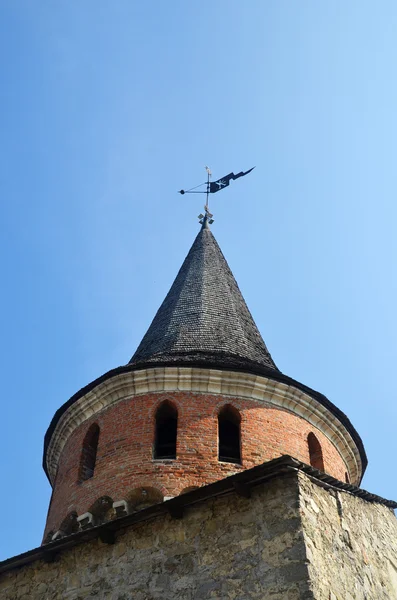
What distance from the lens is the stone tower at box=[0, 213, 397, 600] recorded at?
7.82 m

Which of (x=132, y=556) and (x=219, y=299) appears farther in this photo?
(x=219, y=299)

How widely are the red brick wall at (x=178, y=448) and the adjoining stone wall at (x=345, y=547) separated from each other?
10.1ft

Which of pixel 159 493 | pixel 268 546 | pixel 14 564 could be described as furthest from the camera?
pixel 159 493

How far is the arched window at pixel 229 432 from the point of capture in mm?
12438

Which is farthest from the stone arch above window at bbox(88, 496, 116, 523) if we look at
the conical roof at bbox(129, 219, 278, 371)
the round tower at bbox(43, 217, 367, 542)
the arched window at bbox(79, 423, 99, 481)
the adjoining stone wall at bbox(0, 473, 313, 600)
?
the conical roof at bbox(129, 219, 278, 371)

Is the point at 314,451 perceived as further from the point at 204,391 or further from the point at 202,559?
the point at 202,559

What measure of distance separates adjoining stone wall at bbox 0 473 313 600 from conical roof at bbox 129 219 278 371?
4.76 m

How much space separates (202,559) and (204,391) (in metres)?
5.04

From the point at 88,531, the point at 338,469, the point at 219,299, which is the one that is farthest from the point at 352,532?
the point at 219,299

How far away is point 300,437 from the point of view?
513 inches

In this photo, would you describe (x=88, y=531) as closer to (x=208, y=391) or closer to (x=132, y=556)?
(x=132, y=556)

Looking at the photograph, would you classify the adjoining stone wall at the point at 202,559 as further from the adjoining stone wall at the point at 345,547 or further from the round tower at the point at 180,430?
the round tower at the point at 180,430

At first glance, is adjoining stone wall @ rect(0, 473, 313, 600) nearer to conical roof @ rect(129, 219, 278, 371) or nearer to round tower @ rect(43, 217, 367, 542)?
round tower @ rect(43, 217, 367, 542)

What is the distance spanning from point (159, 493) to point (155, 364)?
2.68 meters
